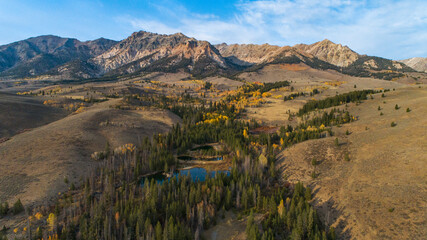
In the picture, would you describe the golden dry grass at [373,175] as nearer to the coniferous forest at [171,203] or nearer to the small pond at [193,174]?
the coniferous forest at [171,203]

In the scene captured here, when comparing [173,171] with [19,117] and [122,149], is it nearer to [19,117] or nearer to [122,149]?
[122,149]

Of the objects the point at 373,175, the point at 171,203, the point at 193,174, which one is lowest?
the point at 193,174

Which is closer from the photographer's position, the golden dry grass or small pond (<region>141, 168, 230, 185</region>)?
the golden dry grass

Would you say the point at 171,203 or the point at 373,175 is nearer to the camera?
the point at 171,203

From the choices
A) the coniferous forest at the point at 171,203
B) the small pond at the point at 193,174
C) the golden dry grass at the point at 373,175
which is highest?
the golden dry grass at the point at 373,175

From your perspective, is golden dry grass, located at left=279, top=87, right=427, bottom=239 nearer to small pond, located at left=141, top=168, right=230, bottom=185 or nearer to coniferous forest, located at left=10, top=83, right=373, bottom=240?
coniferous forest, located at left=10, top=83, right=373, bottom=240

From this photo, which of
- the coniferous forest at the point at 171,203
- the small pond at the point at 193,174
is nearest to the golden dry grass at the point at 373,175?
the coniferous forest at the point at 171,203

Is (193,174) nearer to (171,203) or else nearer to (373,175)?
(171,203)

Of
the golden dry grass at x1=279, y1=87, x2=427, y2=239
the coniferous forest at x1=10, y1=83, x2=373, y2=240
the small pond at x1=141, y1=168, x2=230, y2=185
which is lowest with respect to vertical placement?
the small pond at x1=141, y1=168, x2=230, y2=185

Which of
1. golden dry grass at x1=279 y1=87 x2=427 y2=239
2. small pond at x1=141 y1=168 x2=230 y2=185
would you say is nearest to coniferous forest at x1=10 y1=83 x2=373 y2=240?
small pond at x1=141 y1=168 x2=230 y2=185

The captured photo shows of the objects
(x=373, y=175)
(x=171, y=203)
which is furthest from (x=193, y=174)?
(x=373, y=175)

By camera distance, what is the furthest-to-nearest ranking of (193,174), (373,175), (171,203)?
(193,174) < (373,175) < (171,203)
